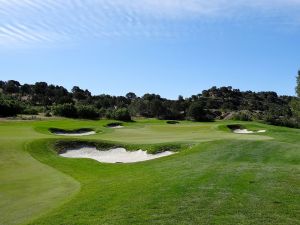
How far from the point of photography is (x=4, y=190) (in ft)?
59.6

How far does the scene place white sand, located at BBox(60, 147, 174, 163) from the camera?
3250cm

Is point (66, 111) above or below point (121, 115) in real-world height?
above

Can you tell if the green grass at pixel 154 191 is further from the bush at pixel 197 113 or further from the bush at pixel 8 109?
the bush at pixel 197 113

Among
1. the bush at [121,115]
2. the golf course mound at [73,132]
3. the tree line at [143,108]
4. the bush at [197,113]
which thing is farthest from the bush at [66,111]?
the golf course mound at [73,132]

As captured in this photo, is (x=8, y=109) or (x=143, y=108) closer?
(x=8, y=109)

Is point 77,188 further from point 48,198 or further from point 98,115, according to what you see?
point 98,115

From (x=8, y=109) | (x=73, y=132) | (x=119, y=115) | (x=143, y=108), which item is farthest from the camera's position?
(x=143, y=108)

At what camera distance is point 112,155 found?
34406mm

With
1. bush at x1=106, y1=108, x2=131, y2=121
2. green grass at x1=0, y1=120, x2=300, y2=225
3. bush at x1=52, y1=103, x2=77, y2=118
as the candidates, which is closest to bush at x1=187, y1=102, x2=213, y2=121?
bush at x1=106, y1=108, x2=131, y2=121

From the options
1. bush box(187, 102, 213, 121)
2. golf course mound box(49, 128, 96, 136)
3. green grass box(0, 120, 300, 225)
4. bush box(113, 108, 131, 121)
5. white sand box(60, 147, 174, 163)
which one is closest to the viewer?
green grass box(0, 120, 300, 225)

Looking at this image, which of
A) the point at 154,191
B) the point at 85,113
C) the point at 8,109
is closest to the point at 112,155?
the point at 154,191

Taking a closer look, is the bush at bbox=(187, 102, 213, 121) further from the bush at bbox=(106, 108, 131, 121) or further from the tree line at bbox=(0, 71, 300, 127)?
the bush at bbox=(106, 108, 131, 121)

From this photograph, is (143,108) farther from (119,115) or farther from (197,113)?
(119,115)

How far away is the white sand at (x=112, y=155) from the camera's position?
107 ft
